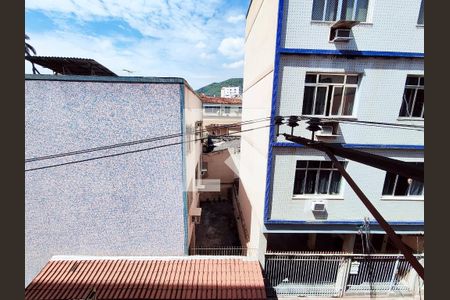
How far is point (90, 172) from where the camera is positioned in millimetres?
6828

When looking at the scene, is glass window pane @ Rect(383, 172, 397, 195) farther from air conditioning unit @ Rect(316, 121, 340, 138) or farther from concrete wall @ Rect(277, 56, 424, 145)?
air conditioning unit @ Rect(316, 121, 340, 138)

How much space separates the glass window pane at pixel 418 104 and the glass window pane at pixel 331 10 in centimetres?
368

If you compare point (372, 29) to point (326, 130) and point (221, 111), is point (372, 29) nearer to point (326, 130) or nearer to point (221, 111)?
point (326, 130)

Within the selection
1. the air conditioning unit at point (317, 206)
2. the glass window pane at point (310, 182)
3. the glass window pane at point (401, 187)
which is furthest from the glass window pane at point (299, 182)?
the glass window pane at point (401, 187)

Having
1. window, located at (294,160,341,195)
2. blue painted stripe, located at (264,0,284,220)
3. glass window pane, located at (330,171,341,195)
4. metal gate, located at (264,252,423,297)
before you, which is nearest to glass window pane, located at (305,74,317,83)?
blue painted stripe, located at (264,0,284,220)

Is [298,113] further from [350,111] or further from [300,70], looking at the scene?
[350,111]

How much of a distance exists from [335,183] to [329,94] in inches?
122

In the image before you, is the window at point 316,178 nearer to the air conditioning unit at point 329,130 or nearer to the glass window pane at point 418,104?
Answer: the air conditioning unit at point 329,130

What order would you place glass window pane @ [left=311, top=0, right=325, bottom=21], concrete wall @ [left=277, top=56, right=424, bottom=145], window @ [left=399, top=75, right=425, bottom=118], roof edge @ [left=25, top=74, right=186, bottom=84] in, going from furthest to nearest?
1. window @ [left=399, top=75, right=425, bottom=118]
2. concrete wall @ [left=277, top=56, right=424, bottom=145]
3. glass window pane @ [left=311, top=0, right=325, bottom=21]
4. roof edge @ [left=25, top=74, right=186, bottom=84]

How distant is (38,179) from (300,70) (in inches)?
351

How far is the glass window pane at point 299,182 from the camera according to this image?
7472mm

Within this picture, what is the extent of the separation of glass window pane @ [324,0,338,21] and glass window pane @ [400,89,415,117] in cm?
335

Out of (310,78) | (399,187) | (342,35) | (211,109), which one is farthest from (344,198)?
(211,109)

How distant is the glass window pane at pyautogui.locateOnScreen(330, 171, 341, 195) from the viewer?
7.53 meters
